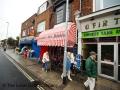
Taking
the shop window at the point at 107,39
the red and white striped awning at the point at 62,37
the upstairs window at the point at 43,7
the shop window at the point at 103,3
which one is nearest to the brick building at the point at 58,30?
the red and white striped awning at the point at 62,37

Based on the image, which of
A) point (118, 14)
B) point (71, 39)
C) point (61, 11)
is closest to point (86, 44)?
point (71, 39)

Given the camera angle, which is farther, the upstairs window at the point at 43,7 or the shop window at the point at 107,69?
the upstairs window at the point at 43,7

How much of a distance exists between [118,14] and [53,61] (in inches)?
357

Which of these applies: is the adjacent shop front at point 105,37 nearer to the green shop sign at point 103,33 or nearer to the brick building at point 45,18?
the green shop sign at point 103,33

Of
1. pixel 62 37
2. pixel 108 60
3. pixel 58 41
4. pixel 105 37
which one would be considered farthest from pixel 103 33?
pixel 58 41

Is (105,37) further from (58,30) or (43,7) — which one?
(43,7)

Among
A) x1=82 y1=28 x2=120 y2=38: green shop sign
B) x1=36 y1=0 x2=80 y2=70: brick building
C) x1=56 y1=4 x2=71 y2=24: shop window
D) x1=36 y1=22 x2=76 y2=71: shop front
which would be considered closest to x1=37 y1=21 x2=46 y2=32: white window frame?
x1=36 y1=0 x2=80 y2=70: brick building

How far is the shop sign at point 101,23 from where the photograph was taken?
12746 millimetres

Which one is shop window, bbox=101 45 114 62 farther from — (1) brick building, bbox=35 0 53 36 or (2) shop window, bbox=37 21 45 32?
(2) shop window, bbox=37 21 45 32

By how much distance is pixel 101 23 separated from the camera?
14.0 m

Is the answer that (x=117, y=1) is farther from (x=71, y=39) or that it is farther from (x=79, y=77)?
(x=79, y=77)

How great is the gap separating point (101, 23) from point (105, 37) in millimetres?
923

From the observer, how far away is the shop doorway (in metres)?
13.0

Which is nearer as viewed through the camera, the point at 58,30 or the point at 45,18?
the point at 58,30
